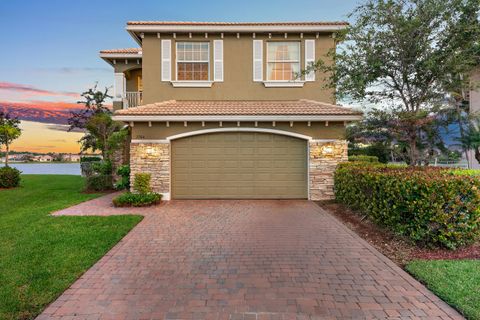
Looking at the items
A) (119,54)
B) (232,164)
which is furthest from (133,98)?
(232,164)

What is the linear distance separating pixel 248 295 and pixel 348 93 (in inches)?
236

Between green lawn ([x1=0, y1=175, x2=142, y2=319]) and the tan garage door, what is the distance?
10.3 feet

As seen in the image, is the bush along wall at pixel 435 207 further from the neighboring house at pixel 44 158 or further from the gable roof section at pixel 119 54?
the neighboring house at pixel 44 158

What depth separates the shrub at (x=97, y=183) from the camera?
13086mm

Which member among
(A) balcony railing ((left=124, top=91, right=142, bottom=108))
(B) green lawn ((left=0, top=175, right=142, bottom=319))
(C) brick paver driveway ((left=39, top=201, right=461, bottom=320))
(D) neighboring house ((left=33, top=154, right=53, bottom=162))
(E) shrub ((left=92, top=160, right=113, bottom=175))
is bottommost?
(C) brick paver driveway ((left=39, top=201, right=461, bottom=320))

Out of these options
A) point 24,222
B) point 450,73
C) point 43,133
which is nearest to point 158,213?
point 24,222

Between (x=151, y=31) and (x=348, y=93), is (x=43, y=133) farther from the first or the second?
(x=348, y=93)

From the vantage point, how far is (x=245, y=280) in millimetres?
3877

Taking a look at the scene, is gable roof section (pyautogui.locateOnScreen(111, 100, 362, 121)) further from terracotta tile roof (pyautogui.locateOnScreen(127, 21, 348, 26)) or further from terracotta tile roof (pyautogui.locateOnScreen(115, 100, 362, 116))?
terracotta tile roof (pyautogui.locateOnScreen(127, 21, 348, 26))

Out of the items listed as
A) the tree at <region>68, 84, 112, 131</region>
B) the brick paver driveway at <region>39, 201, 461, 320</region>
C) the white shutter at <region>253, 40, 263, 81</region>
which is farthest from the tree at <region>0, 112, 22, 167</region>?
the brick paver driveway at <region>39, 201, 461, 320</region>

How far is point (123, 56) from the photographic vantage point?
1317cm

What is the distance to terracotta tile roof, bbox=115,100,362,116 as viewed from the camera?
9789 mm

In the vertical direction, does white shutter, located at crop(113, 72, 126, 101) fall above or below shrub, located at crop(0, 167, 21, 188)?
above

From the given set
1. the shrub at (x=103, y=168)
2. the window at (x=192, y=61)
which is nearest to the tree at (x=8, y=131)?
the shrub at (x=103, y=168)
